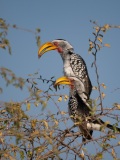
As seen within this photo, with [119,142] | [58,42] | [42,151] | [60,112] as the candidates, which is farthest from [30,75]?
[58,42]

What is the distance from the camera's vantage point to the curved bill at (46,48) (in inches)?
200

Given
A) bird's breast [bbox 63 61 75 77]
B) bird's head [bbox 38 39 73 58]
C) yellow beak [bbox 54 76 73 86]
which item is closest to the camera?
yellow beak [bbox 54 76 73 86]

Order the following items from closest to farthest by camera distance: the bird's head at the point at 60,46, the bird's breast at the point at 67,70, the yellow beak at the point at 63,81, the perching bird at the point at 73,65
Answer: the yellow beak at the point at 63,81 → the perching bird at the point at 73,65 → the bird's breast at the point at 67,70 → the bird's head at the point at 60,46

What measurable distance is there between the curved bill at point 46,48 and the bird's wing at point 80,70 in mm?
348

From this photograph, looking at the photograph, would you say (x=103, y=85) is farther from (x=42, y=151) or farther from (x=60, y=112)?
(x=42, y=151)

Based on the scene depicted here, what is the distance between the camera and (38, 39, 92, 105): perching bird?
16.6 ft

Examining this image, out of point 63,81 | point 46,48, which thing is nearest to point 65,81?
point 63,81

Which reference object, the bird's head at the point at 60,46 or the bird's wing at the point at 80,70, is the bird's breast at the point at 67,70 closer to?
the bird's wing at the point at 80,70

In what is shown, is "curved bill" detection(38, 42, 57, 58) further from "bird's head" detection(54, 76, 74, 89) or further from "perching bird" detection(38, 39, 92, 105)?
"bird's head" detection(54, 76, 74, 89)

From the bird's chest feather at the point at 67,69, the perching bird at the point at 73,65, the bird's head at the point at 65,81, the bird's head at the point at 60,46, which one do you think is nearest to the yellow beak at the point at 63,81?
the bird's head at the point at 65,81

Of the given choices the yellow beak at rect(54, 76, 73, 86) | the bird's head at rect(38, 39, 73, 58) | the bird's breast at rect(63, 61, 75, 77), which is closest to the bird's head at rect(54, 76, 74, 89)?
the yellow beak at rect(54, 76, 73, 86)

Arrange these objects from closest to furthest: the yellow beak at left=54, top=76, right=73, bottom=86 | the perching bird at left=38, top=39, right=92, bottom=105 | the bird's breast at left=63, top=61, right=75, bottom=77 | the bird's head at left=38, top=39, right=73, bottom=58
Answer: the yellow beak at left=54, top=76, right=73, bottom=86
the perching bird at left=38, top=39, right=92, bottom=105
the bird's breast at left=63, top=61, right=75, bottom=77
the bird's head at left=38, top=39, right=73, bottom=58

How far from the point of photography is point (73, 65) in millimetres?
5301

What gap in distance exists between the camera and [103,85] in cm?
483
